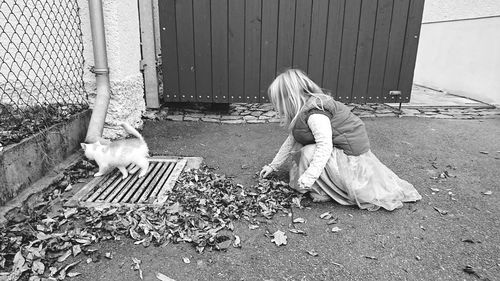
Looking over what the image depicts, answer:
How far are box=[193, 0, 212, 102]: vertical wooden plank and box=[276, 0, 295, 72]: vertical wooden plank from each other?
0.94 meters

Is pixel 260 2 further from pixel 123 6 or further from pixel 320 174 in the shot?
pixel 320 174

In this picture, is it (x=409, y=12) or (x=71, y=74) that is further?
(x=409, y=12)

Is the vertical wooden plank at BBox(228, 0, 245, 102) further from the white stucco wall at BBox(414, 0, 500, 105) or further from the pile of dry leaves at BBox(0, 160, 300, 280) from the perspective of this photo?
the white stucco wall at BBox(414, 0, 500, 105)

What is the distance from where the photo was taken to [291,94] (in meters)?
2.60

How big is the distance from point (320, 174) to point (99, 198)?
1660mm

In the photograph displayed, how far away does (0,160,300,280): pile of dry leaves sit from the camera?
1.95 m

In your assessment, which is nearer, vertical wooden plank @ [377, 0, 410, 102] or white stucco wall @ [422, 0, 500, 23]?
vertical wooden plank @ [377, 0, 410, 102]

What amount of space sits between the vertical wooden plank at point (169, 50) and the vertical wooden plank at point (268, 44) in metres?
1.16

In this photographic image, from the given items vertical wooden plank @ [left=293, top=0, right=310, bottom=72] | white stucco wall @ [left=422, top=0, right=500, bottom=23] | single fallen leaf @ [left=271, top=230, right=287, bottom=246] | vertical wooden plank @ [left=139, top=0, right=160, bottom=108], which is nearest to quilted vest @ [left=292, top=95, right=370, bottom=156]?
single fallen leaf @ [left=271, top=230, right=287, bottom=246]

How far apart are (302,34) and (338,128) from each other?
96.4 inches

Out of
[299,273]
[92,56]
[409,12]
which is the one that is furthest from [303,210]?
[409,12]

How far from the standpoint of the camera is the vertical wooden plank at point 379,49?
15.3ft

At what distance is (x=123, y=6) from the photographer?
146 inches

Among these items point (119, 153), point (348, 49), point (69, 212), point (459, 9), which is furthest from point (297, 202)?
point (459, 9)
